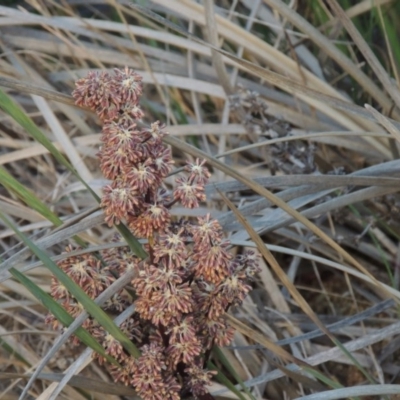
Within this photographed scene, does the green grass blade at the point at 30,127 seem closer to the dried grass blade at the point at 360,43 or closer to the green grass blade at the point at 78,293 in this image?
the green grass blade at the point at 78,293

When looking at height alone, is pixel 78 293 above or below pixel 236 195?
above

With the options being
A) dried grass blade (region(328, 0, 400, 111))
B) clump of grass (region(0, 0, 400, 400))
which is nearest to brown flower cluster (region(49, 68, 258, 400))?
clump of grass (region(0, 0, 400, 400))

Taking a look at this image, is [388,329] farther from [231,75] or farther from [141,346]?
[231,75]

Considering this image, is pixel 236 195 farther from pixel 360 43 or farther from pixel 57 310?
pixel 57 310

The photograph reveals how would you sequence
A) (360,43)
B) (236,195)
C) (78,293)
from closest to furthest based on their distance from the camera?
(78,293) < (360,43) < (236,195)

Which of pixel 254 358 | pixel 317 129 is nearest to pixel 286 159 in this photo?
pixel 317 129

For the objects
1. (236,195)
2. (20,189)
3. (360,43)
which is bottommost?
(236,195)

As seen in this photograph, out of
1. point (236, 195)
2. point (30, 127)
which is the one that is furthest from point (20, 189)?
point (236, 195)

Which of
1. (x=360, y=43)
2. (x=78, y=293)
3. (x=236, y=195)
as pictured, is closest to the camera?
(x=78, y=293)
